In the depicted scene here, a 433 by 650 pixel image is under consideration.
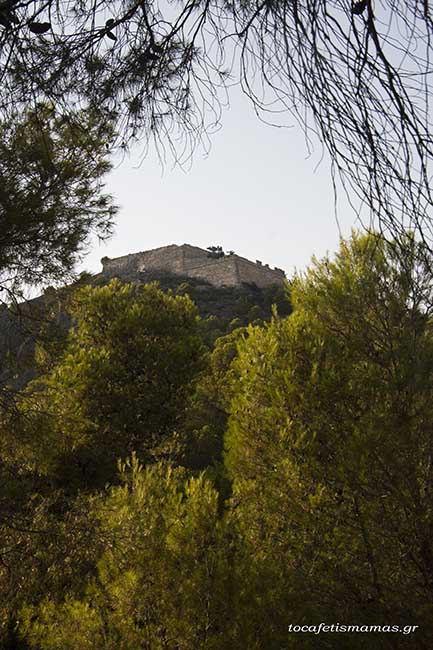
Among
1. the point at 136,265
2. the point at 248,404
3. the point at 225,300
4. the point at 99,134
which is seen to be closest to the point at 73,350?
the point at 248,404

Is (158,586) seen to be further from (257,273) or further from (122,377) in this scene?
(257,273)

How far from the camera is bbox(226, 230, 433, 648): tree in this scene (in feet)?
17.7

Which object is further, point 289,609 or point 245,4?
point 289,609

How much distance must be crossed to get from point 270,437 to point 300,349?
1.12m

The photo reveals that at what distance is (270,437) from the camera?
→ 6.34 meters

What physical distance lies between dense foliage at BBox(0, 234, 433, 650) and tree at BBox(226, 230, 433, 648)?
0.6 inches

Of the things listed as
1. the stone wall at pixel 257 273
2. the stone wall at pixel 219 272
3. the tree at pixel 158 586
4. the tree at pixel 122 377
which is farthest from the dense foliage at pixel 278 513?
the stone wall at pixel 257 273

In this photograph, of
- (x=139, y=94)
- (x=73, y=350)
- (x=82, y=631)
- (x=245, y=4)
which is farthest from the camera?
(x=73, y=350)

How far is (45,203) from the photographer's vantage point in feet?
15.0

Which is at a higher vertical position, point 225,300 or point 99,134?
point 225,300

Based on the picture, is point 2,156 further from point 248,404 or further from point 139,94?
point 248,404

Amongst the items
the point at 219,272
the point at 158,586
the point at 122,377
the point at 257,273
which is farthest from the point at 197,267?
the point at 158,586

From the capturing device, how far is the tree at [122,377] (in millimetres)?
9008

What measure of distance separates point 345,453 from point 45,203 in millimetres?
3750
